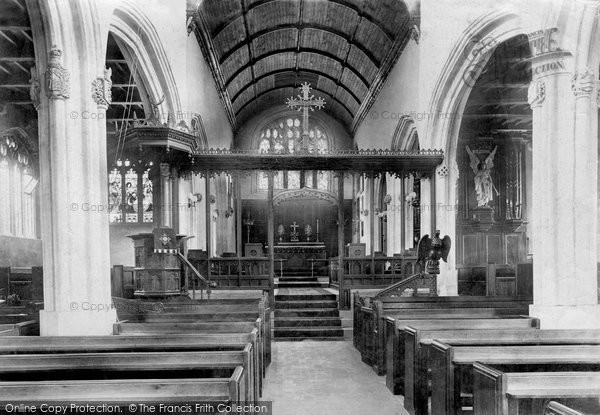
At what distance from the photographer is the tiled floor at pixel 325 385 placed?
4.98 m

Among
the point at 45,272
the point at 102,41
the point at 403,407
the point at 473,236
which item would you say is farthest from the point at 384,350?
the point at 473,236

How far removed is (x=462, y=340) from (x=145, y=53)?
328 inches

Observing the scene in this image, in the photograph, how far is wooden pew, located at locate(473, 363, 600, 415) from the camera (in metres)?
2.70

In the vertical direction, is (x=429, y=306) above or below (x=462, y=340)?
below

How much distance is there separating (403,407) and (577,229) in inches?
115

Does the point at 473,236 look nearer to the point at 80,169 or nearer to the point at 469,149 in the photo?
the point at 469,149

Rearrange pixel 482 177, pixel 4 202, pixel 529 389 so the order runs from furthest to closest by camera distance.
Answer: pixel 482 177 → pixel 4 202 → pixel 529 389

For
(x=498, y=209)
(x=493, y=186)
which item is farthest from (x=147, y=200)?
(x=498, y=209)

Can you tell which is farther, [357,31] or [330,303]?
[357,31]

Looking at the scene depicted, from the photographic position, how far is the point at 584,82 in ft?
19.4

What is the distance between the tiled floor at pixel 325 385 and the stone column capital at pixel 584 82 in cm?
392

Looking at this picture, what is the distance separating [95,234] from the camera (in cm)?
591

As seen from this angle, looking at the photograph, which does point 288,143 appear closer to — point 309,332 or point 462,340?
point 309,332

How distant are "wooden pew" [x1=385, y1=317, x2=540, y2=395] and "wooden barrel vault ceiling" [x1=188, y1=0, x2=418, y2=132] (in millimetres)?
8967
